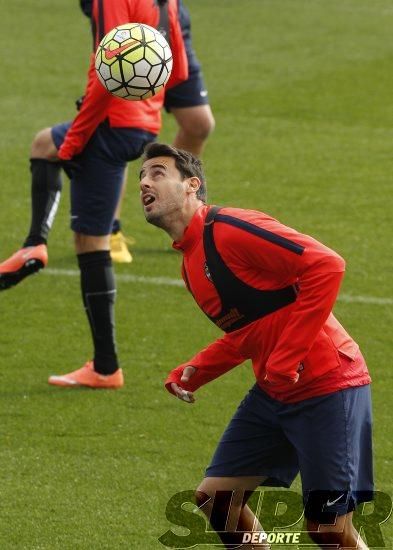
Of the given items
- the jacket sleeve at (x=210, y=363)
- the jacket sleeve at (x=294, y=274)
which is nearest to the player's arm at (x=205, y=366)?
the jacket sleeve at (x=210, y=363)

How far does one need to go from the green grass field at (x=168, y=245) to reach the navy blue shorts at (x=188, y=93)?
1.20 meters

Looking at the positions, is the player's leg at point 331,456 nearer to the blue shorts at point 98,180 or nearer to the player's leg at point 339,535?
the player's leg at point 339,535

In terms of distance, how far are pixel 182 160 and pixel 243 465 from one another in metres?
1.22

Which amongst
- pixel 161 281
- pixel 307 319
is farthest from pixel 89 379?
pixel 307 319

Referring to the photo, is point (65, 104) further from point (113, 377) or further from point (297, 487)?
point (297, 487)

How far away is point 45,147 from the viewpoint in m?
8.44

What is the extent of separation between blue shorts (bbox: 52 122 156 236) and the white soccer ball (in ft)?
1.98

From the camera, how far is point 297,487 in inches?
264

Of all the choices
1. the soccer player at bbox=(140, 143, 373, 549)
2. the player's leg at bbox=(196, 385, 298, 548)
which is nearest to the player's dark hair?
the soccer player at bbox=(140, 143, 373, 549)

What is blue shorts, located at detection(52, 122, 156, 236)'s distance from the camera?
308 inches

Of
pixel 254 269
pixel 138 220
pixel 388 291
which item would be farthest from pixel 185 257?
pixel 138 220

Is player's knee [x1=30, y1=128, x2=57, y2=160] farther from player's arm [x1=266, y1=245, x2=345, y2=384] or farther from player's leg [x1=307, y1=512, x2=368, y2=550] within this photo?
player's leg [x1=307, y1=512, x2=368, y2=550]

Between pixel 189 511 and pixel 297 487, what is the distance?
599 mm

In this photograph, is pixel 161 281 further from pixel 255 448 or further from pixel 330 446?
pixel 330 446
